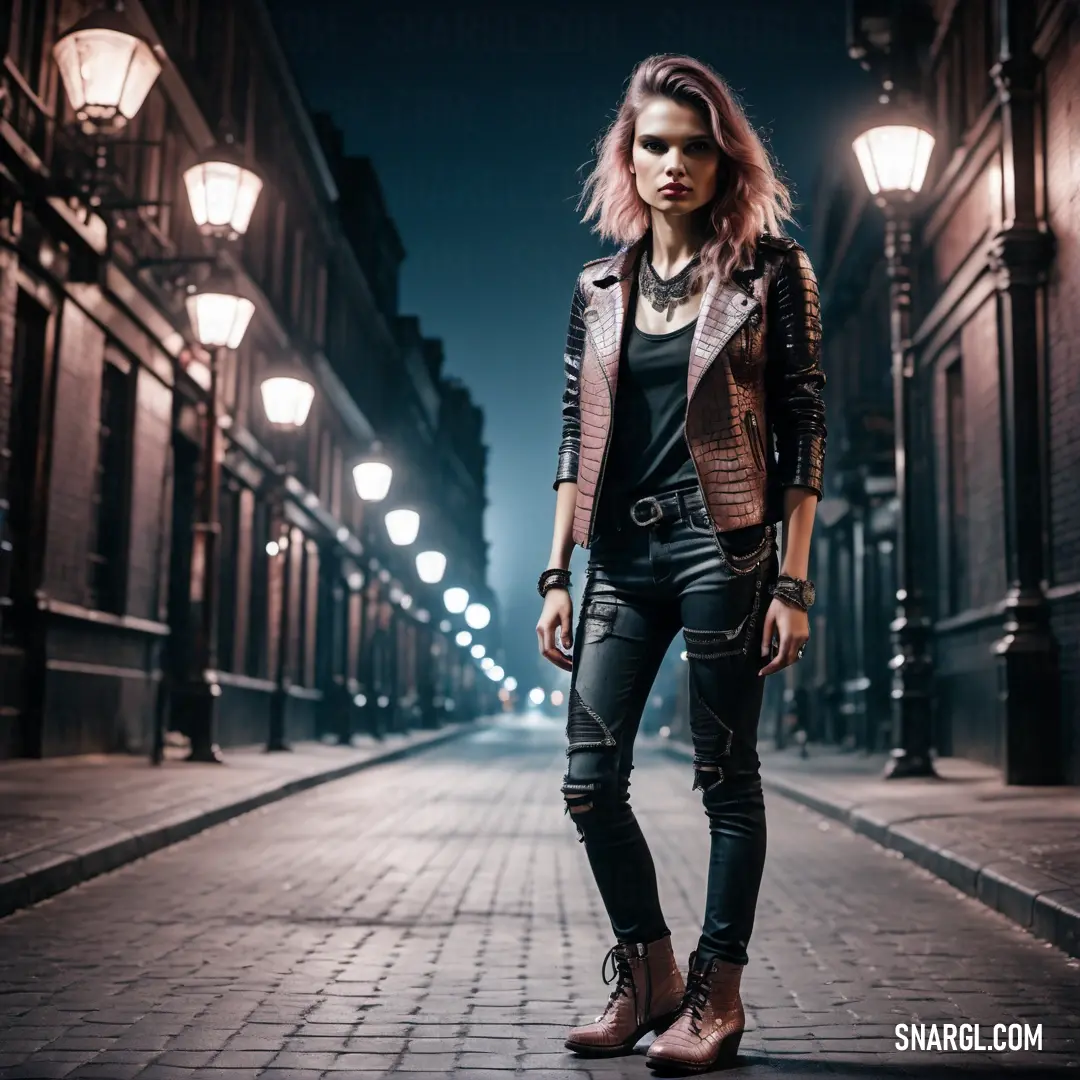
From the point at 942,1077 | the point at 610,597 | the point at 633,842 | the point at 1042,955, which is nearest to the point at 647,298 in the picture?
the point at 610,597

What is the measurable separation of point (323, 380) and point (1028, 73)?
23265 mm

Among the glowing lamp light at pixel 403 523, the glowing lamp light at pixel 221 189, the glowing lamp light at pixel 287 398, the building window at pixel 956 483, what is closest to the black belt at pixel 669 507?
the glowing lamp light at pixel 221 189

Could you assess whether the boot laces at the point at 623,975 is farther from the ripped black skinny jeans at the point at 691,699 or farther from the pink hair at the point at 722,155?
the pink hair at the point at 722,155

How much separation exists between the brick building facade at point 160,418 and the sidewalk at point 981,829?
6.24m

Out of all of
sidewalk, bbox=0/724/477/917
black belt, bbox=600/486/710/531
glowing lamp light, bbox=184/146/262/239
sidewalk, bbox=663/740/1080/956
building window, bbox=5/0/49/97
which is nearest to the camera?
black belt, bbox=600/486/710/531

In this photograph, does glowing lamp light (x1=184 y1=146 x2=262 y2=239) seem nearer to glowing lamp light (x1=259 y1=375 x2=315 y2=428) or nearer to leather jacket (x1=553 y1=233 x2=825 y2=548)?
glowing lamp light (x1=259 y1=375 x2=315 y2=428)

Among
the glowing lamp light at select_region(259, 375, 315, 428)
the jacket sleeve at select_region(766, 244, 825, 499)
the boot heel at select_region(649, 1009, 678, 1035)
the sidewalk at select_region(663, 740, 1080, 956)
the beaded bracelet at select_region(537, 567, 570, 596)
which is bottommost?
the boot heel at select_region(649, 1009, 678, 1035)

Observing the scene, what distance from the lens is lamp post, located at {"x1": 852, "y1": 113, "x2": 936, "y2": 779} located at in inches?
541

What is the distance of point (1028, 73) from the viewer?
14.3 metres

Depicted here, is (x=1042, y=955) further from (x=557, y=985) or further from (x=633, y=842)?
(x=633, y=842)

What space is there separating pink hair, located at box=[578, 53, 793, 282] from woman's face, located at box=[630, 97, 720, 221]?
3 centimetres

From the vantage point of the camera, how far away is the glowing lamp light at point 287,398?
1705cm

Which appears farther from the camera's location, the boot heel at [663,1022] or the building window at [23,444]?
the building window at [23,444]

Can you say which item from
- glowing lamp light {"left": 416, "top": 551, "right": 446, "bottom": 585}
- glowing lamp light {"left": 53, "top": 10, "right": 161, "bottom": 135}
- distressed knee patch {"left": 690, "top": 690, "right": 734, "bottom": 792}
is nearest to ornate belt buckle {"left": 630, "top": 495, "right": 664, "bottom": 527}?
distressed knee patch {"left": 690, "top": 690, "right": 734, "bottom": 792}
